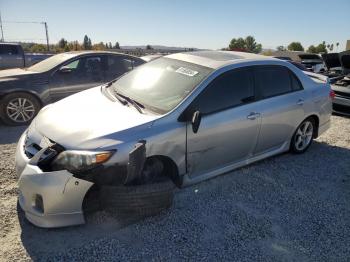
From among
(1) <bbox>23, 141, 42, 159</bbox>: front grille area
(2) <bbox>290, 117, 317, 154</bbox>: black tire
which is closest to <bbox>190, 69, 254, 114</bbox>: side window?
(2) <bbox>290, 117, 317, 154</bbox>: black tire

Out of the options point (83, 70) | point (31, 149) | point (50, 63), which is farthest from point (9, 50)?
point (31, 149)

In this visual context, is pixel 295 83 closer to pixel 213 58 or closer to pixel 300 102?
pixel 300 102

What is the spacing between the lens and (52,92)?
6711mm

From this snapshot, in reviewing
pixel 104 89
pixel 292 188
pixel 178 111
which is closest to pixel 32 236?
pixel 178 111

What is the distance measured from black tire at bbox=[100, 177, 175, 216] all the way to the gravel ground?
0.65ft

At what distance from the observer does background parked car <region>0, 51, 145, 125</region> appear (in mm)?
6336

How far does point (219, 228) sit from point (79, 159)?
1522mm

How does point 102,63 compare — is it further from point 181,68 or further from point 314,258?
point 314,258

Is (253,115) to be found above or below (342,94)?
above

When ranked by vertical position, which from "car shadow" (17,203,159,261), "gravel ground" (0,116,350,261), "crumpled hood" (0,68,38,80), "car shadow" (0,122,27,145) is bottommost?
"gravel ground" (0,116,350,261)

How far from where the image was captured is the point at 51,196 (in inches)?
114

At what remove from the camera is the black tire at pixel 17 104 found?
6.27 meters

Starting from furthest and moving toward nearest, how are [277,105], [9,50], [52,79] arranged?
[9,50] → [52,79] → [277,105]

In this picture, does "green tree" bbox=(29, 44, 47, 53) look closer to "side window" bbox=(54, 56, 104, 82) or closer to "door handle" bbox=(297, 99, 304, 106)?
"side window" bbox=(54, 56, 104, 82)
